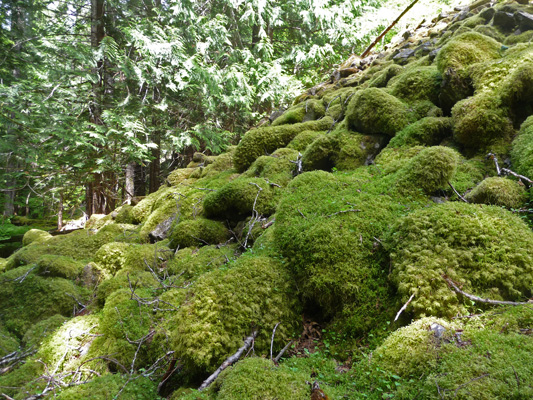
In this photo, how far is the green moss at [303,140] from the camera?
21.5 ft

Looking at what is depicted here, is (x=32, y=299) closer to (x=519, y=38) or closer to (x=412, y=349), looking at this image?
(x=412, y=349)

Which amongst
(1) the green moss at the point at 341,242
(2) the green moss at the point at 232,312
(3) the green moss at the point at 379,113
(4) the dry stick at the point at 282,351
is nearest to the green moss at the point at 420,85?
(3) the green moss at the point at 379,113

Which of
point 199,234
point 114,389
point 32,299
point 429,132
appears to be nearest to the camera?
point 114,389

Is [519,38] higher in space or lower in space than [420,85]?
higher

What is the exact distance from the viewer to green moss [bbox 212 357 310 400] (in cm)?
194

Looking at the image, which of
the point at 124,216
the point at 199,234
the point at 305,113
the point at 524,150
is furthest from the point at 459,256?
the point at 124,216

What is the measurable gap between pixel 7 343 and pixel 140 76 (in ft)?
26.1

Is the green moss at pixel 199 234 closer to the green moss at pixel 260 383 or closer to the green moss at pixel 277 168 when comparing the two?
the green moss at pixel 277 168

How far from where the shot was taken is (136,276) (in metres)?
4.45

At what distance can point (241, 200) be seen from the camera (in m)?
5.20

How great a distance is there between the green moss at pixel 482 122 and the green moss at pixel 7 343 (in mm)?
6978

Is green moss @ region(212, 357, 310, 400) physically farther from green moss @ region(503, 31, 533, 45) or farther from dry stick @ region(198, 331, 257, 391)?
green moss @ region(503, 31, 533, 45)

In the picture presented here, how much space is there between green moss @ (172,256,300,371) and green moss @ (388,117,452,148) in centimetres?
312

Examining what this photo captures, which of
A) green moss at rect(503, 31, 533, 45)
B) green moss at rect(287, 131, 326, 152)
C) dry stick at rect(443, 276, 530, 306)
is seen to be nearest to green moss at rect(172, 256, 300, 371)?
dry stick at rect(443, 276, 530, 306)
